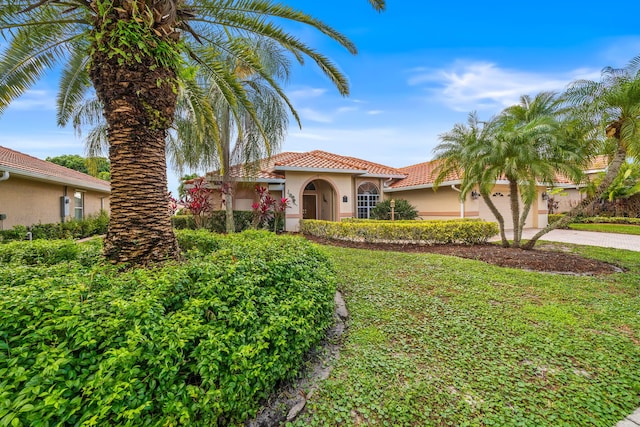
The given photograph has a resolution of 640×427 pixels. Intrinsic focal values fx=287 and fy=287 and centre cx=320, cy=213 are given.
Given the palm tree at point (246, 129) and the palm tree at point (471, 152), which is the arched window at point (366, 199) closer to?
the palm tree at point (471, 152)

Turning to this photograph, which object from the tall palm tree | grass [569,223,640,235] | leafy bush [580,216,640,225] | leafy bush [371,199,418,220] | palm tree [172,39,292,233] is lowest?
grass [569,223,640,235]

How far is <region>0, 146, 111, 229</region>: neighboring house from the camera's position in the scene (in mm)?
11039

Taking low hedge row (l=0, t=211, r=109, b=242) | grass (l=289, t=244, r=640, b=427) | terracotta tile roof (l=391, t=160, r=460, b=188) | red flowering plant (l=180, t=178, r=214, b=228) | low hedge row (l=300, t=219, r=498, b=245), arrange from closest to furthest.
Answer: grass (l=289, t=244, r=640, b=427)
low hedge row (l=0, t=211, r=109, b=242)
low hedge row (l=300, t=219, r=498, b=245)
red flowering plant (l=180, t=178, r=214, b=228)
terracotta tile roof (l=391, t=160, r=460, b=188)

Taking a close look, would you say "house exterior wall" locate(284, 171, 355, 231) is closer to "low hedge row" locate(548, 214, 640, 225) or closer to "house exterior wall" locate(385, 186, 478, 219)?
"house exterior wall" locate(385, 186, 478, 219)

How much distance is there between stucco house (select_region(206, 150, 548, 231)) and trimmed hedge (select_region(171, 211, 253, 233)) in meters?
1.22

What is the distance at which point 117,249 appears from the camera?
4.52 metres

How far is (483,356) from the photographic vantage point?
3.81 metres

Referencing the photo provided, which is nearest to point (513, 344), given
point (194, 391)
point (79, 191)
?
point (194, 391)

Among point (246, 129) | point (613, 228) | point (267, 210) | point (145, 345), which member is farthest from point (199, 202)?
point (613, 228)

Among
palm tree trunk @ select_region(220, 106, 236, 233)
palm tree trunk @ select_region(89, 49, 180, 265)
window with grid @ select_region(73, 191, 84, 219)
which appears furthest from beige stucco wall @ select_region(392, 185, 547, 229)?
window with grid @ select_region(73, 191, 84, 219)

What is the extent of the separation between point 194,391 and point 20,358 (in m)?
1.05

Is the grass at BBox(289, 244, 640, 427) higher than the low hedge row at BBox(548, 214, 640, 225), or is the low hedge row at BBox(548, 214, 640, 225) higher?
the low hedge row at BBox(548, 214, 640, 225)

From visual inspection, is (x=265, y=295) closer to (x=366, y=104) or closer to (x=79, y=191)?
(x=366, y=104)

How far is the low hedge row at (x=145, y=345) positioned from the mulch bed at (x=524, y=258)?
8.70m
